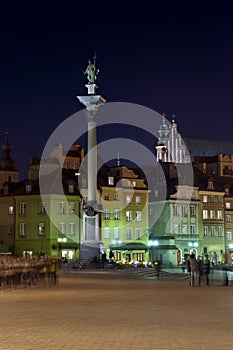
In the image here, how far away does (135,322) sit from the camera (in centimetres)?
1658

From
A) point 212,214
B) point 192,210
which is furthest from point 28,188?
point 212,214

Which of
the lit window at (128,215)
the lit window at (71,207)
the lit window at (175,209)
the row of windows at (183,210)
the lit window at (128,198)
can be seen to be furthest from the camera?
the row of windows at (183,210)

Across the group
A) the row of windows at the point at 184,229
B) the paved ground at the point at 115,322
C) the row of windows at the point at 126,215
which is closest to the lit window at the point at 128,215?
the row of windows at the point at 126,215

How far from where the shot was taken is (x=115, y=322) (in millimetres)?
16641

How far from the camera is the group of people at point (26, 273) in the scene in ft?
99.0

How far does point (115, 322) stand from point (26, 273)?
638 inches

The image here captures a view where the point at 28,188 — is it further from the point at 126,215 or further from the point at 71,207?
the point at 126,215

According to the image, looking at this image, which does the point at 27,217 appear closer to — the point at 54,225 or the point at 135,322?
the point at 54,225

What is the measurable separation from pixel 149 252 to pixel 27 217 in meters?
17.4

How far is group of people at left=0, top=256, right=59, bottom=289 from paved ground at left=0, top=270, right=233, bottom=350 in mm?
4424

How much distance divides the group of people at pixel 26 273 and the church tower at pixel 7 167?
212ft

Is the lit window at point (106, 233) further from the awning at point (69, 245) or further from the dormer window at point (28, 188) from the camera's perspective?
the dormer window at point (28, 188)

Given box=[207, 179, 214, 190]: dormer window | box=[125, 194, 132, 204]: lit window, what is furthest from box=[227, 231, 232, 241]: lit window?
box=[125, 194, 132, 204]: lit window

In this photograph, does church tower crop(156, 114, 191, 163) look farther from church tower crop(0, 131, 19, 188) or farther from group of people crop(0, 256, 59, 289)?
group of people crop(0, 256, 59, 289)
